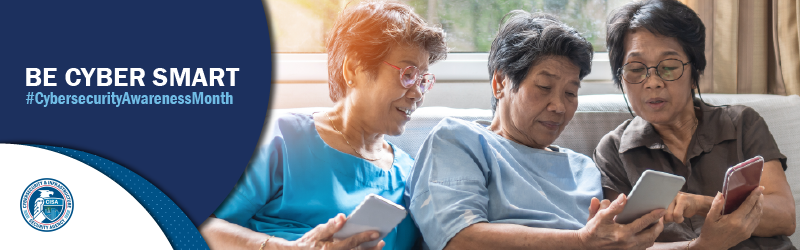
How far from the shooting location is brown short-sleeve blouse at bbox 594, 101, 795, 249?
137 centimetres

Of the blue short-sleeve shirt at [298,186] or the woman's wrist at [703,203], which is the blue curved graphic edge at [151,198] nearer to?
the blue short-sleeve shirt at [298,186]

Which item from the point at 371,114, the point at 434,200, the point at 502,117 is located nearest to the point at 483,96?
the point at 502,117

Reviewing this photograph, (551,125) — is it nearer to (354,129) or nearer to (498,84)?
(498,84)

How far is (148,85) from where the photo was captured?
3.48 feet

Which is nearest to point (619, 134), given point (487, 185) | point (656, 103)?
point (656, 103)

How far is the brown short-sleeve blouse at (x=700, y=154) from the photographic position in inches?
54.0

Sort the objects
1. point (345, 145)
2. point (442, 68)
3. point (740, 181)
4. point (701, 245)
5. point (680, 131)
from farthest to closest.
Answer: point (442, 68)
point (680, 131)
point (345, 145)
point (701, 245)
point (740, 181)

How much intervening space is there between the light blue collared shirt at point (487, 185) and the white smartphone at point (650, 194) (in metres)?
0.22

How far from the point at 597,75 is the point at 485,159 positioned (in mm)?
1229

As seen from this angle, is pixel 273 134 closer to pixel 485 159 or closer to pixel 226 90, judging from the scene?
pixel 226 90

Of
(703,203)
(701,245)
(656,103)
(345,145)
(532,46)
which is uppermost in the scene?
(532,46)

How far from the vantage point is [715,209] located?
1.20 m

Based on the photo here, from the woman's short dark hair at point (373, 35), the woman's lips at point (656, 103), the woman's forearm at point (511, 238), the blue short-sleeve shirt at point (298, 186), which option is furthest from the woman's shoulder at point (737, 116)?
the blue short-sleeve shirt at point (298, 186)

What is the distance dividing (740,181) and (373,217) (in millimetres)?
787
